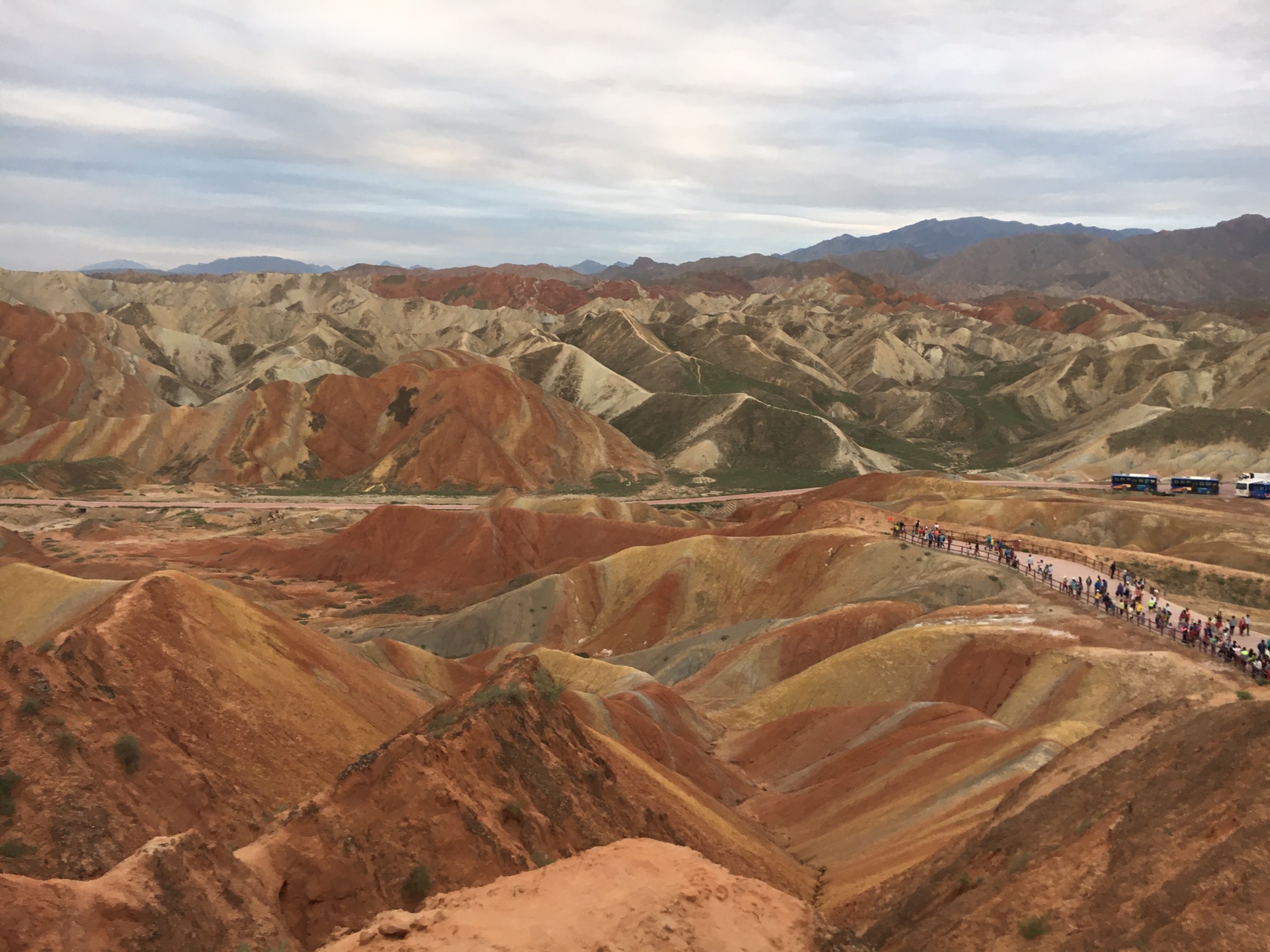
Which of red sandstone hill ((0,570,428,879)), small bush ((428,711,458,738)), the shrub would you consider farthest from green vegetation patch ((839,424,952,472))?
the shrub

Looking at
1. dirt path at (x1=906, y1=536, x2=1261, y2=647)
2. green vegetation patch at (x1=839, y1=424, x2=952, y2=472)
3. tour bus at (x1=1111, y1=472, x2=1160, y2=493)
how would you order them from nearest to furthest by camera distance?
dirt path at (x1=906, y1=536, x2=1261, y2=647) → tour bus at (x1=1111, y1=472, x2=1160, y2=493) → green vegetation patch at (x1=839, y1=424, x2=952, y2=472)

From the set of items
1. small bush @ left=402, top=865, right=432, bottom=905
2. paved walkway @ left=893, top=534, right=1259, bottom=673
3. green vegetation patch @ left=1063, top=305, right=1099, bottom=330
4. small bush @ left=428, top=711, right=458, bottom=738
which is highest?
green vegetation patch @ left=1063, top=305, right=1099, bottom=330

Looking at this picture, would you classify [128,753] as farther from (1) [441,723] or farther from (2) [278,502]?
(2) [278,502]

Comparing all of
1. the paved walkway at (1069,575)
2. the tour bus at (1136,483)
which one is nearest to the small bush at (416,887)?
the paved walkway at (1069,575)

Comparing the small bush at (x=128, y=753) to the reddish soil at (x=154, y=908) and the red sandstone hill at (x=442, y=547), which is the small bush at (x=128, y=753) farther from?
the red sandstone hill at (x=442, y=547)

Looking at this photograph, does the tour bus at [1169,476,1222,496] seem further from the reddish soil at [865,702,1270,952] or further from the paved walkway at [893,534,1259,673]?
the reddish soil at [865,702,1270,952]

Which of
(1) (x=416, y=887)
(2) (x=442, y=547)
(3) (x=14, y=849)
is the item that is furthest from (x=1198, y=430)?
(3) (x=14, y=849)
